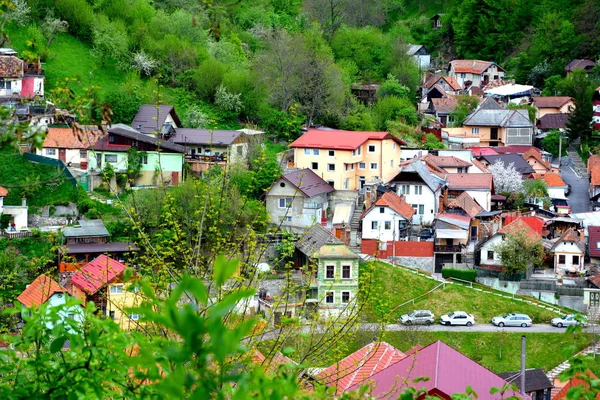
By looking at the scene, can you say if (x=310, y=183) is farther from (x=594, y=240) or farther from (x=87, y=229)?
(x=594, y=240)

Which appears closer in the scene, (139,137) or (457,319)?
(457,319)

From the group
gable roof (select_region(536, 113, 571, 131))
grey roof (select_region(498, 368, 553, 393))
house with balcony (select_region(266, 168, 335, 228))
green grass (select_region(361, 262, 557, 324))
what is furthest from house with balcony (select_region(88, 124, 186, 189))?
gable roof (select_region(536, 113, 571, 131))

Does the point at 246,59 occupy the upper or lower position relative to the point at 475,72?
lower

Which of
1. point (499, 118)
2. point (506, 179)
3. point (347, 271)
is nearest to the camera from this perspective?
point (347, 271)

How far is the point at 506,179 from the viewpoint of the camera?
28469 mm

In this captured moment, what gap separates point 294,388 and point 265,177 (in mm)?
20834

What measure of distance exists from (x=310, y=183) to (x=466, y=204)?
417 cm

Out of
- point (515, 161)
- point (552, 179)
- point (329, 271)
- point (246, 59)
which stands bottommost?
point (329, 271)

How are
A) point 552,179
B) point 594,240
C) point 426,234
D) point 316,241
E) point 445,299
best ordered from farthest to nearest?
1. point 552,179
2. point 426,234
3. point 594,240
4. point 316,241
5. point 445,299

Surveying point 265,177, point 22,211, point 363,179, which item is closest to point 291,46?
point 363,179

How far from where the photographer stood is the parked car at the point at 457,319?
20.9 metres

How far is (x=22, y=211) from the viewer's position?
22.2m

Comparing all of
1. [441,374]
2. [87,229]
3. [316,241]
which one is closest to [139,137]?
[87,229]

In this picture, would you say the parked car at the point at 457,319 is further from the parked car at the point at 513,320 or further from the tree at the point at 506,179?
the tree at the point at 506,179
